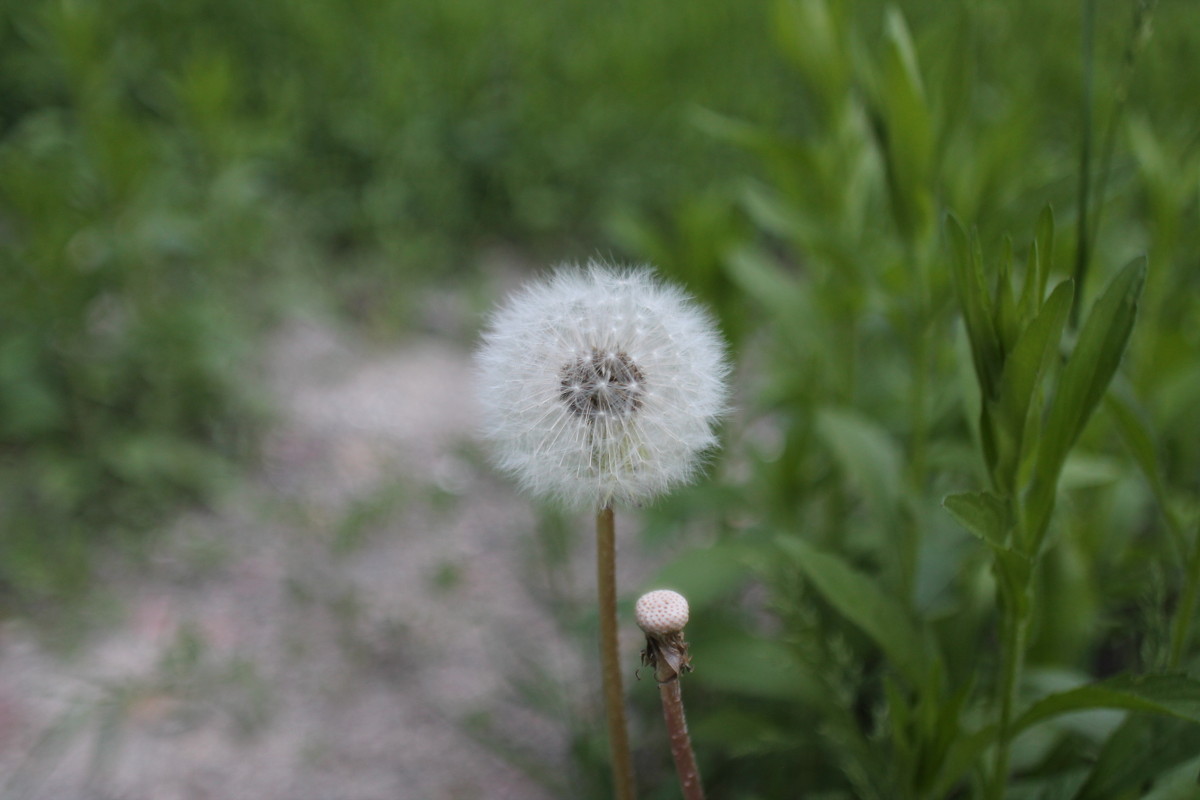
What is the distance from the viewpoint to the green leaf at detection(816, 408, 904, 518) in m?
1.94

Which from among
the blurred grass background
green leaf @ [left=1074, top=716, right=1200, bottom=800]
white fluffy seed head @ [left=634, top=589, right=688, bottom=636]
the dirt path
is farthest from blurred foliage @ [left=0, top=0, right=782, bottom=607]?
green leaf @ [left=1074, top=716, right=1200, bottom=800]

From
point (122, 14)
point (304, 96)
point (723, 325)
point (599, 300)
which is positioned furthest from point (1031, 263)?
point (122, 14)

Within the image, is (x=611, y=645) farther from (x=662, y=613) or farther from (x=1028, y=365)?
(x=1028, y=365)

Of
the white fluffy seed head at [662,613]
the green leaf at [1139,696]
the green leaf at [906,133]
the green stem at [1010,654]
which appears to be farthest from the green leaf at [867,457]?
the white fluffy seed head at [662,613]

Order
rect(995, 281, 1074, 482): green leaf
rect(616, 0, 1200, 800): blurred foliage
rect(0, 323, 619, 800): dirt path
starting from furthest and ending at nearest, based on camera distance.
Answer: rect(0, 323, 619, 800): dirt path < rect(616, 0, 1200, 800): blurred foliage < rect(995, 281, 1074, 482): green leaf

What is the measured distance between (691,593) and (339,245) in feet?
9.00

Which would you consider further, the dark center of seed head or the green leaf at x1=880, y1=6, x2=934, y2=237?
the green leaf at x1=880, y1=6, x2=934, y2=237

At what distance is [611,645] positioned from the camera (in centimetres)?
119

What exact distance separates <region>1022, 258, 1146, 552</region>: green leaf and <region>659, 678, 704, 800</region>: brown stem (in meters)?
0.53

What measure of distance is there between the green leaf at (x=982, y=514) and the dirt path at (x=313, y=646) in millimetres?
1150

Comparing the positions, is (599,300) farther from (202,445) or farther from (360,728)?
(202,445)

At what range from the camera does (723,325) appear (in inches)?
91.7

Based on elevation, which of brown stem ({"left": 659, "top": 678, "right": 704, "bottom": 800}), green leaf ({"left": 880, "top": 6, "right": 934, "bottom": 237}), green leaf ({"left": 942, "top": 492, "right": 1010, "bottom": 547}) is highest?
green leaf ({"left": 880, "top": 6, "right": 934, "bottom": 237})

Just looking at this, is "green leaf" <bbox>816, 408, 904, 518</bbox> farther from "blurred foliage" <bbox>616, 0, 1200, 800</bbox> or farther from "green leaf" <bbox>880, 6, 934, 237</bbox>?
"green leaf" <bbox>880, 6, 934, 237</bbox>
